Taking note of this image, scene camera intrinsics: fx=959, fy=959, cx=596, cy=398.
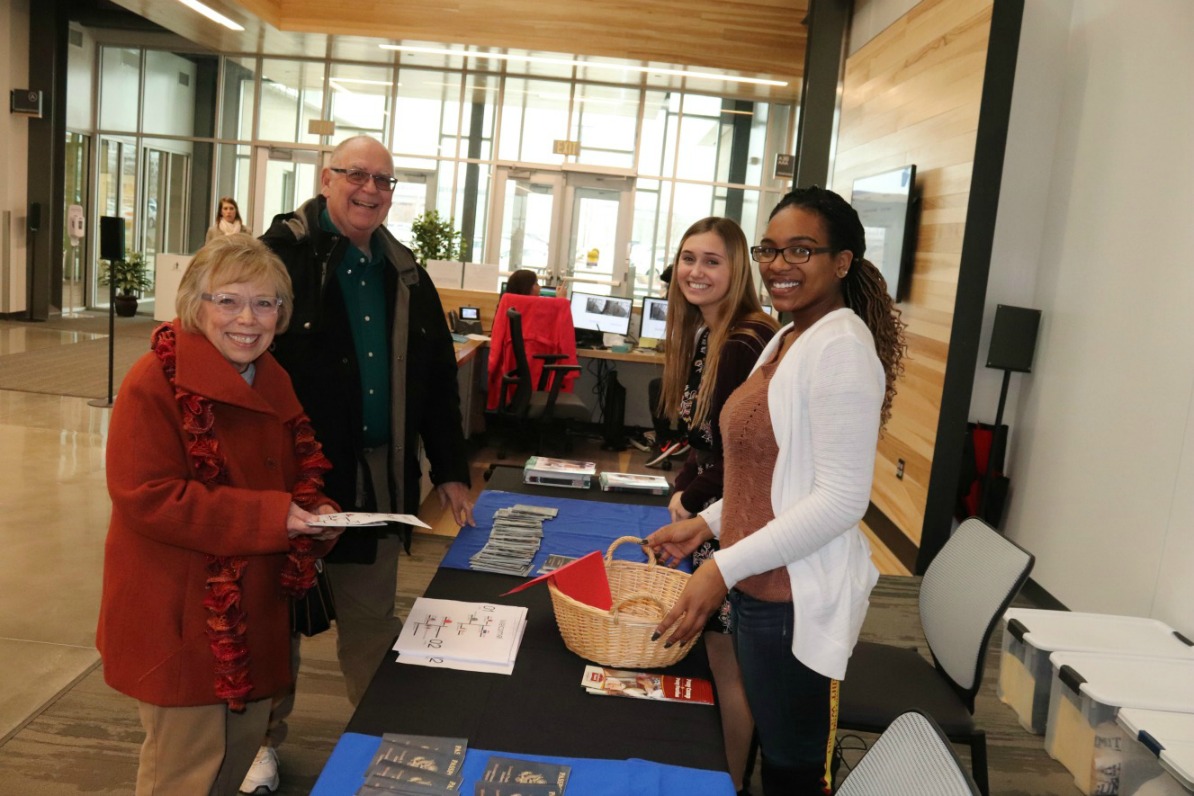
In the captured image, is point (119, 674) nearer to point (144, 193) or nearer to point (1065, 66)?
point (1065, 66)

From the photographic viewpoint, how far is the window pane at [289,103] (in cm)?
1396

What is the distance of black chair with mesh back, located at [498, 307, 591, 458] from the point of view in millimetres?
6926

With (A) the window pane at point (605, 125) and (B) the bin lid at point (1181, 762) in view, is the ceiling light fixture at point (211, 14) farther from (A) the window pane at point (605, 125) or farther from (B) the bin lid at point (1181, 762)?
(B) the bin lid at point (1181, 762)

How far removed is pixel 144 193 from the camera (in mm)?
14672

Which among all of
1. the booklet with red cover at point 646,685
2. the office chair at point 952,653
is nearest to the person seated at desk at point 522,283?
the office chair at point 952,653

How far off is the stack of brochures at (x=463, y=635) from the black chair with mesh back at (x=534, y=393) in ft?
16.2

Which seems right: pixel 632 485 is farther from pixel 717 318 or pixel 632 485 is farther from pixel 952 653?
pixel 952 653

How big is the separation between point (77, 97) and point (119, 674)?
14.3 m

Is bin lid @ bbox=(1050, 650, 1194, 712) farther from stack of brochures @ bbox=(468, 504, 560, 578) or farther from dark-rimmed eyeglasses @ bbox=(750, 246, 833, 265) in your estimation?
dark-rimmed eyeglasses @ bbox=(750, 246, 833, 265)

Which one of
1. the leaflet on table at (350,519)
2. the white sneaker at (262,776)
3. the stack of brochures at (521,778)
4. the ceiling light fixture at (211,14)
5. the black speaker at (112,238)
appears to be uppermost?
the ceiling light fixture at (211,14)

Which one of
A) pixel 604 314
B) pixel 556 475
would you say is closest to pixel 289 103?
pixel 604 314

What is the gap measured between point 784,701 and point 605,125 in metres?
12.9

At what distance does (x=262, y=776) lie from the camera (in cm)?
261

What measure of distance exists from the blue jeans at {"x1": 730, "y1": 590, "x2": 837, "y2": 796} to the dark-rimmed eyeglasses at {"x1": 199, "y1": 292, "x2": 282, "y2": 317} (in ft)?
3.37
